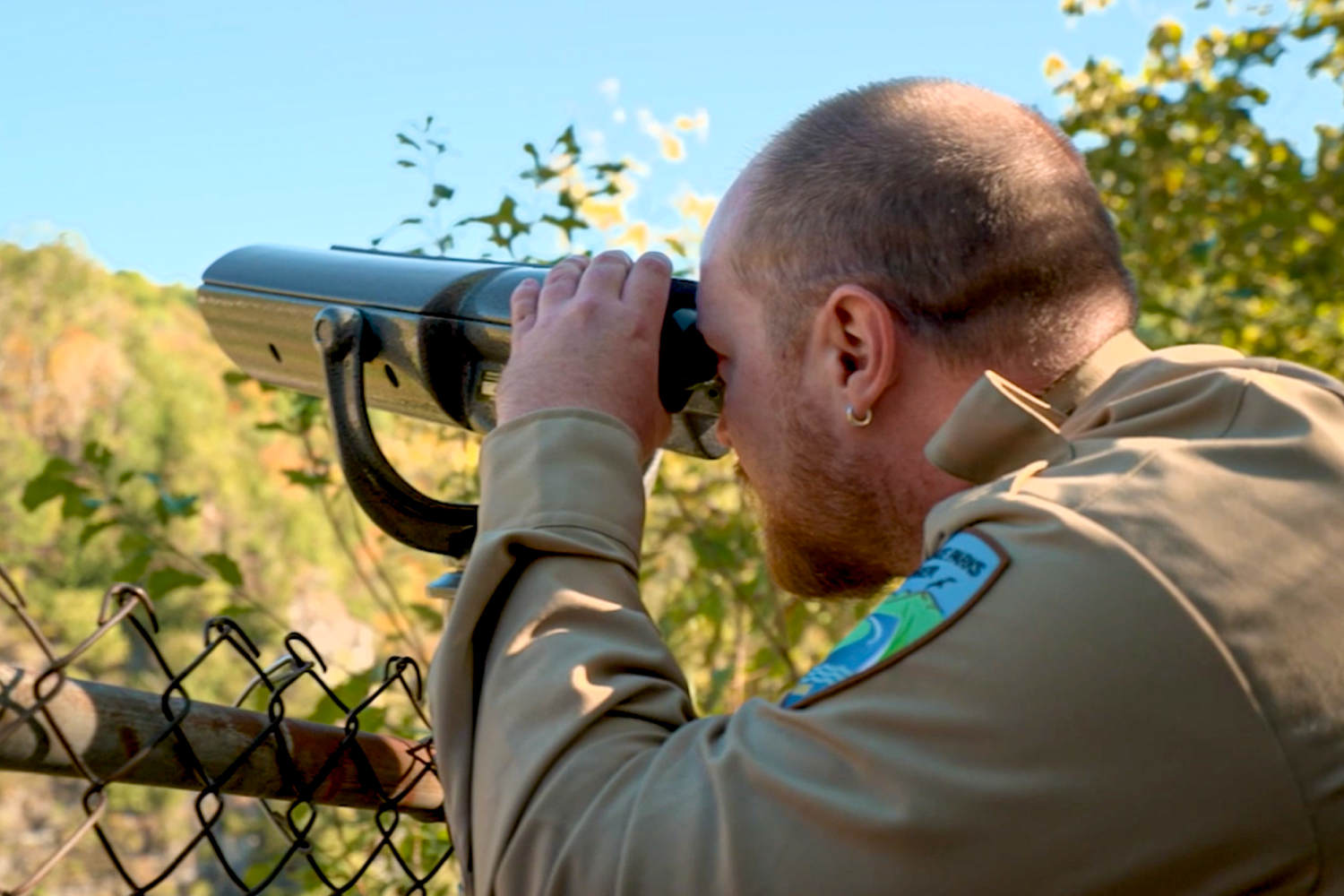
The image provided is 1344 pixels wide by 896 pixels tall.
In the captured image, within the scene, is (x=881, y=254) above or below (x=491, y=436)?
above

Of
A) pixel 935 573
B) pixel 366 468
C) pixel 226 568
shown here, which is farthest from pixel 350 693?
pixel 935 573

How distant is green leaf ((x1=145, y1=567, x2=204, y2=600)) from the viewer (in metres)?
2.85

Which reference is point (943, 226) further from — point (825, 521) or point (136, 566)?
point (136, 566)

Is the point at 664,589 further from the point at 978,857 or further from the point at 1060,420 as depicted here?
the point at 978,857

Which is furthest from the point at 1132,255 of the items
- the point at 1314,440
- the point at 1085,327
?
the point at 1314,440

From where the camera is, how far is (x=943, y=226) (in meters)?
1.65

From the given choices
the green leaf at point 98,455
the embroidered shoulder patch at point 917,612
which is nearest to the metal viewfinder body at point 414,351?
the embroidered shoulder patch at point 917,612

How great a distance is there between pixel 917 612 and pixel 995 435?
254 millimetres

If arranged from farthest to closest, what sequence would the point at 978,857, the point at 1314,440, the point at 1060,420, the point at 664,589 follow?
the point at 664,589 → the point at 1060,420 → the point at 1314,440 → the point at 978,857

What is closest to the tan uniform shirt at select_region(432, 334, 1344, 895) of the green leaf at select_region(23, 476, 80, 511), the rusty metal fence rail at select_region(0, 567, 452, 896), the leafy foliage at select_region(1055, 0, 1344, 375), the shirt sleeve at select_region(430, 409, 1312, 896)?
the shirt sleeve at select_region(430, 409, 1312, 896)

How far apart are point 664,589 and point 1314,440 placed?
3.02 meters

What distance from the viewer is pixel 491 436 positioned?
1579 mm

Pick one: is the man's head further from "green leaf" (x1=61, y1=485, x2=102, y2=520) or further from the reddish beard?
"green leaf" (x1=61, y1=485, x2=102, y2=520)

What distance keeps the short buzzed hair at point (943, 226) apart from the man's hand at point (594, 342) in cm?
13
